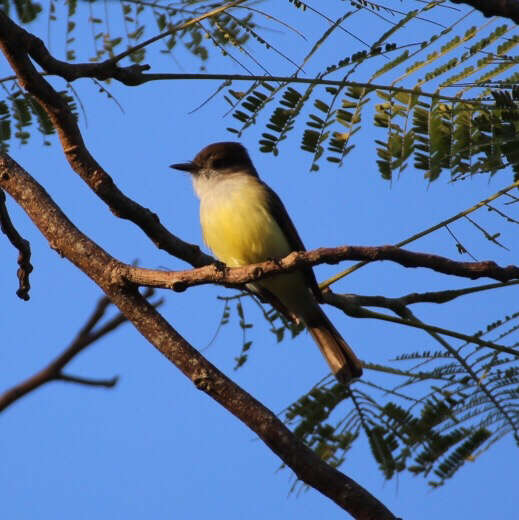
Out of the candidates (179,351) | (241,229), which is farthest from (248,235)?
(179,351)

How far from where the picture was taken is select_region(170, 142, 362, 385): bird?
5578mm

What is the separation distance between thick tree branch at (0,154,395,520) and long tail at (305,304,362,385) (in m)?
1.52

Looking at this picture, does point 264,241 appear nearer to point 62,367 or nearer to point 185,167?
point 185,167

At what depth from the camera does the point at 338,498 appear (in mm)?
3252

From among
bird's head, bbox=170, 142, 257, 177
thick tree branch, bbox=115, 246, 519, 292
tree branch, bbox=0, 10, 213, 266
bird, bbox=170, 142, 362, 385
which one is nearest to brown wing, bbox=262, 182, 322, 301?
bird, bbox=170, 142, 362, 385

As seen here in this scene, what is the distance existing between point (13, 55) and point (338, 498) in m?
2.18

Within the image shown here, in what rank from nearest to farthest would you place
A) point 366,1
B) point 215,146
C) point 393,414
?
point 366,1 → point 393,414 → point 215,146

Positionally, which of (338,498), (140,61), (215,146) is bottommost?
(338,498)

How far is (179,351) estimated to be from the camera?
144 inches

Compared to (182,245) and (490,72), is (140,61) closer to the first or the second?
(182,245)

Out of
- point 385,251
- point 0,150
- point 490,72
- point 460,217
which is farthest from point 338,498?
point 0,150

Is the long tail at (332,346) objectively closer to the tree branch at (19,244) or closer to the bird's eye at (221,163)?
the bird's eye at (221,163)

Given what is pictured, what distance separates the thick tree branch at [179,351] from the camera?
3.26m

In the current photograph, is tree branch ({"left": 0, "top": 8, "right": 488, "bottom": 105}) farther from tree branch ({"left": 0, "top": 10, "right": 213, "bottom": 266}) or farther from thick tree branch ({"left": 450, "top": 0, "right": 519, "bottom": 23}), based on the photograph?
thick tree branch ({"left": 450, "top": 0, "right": 519, "bottom": 23})
